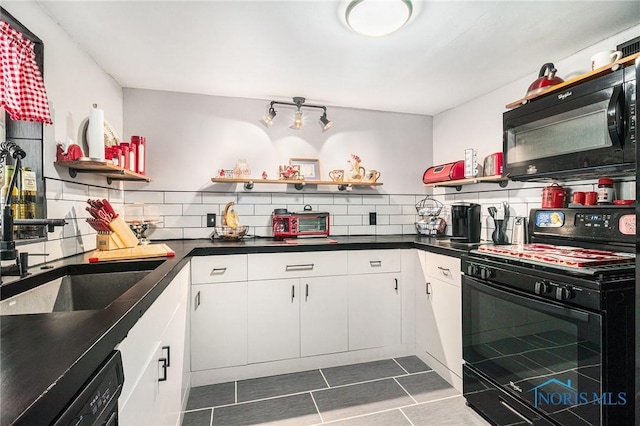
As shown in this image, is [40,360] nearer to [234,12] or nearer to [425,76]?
[234,12]

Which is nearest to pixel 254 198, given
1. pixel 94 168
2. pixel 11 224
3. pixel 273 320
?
pixel 273 320

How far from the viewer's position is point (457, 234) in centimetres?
256

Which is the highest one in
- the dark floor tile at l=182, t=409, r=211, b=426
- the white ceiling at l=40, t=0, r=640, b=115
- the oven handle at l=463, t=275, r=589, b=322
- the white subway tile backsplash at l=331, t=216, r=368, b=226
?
the white ceiling at l=40, t=0, r=640, b=115

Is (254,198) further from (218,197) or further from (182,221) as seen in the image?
(182,221)

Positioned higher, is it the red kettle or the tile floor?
the red kettle

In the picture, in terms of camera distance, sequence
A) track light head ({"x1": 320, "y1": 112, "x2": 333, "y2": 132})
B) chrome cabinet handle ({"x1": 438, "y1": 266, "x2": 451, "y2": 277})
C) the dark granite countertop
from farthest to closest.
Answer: track light head ({"x1": 320, "y1": 112, "x2": 333, "y2": 132})
chrome cabinet handle ({"x1": 438, "y1": 266, "x2": 451, "y2": 277})
the dark granite countertop

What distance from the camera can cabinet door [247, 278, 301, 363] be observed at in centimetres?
222

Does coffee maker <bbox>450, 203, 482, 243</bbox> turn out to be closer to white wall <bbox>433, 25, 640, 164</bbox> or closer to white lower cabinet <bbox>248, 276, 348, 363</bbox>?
white wall <bbox>433, 25, 640, 164</bbox>

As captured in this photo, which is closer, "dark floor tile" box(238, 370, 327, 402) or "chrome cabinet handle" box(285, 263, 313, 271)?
"dark floor tile" box(238, 370, 327, 402)

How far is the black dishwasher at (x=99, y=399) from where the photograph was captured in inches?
20.9

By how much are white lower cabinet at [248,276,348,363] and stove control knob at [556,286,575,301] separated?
1331mm

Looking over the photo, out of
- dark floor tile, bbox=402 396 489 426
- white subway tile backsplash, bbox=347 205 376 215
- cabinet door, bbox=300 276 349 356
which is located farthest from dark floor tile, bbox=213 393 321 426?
white subway tile backsplash, bbox=347 205 376 215

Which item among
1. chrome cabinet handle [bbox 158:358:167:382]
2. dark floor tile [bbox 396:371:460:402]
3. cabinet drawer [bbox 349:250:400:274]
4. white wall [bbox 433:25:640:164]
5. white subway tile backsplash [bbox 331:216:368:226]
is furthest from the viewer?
white subway tile backsplash [bbox 331:216:368:226]

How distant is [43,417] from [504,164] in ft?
7.45
